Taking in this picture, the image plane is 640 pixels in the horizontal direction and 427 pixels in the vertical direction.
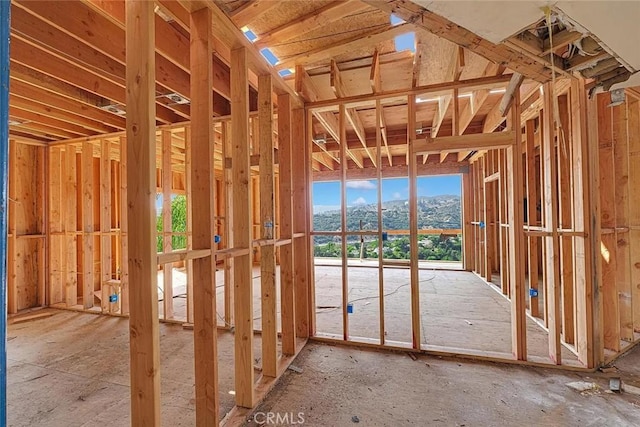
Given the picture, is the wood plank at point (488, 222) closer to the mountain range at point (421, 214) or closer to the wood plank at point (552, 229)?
the mountain range at point (421, 214)

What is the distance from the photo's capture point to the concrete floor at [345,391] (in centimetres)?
193

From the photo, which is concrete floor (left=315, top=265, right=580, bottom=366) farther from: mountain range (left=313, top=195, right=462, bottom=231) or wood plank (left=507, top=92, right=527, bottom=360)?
mountain range (left=313, top=195, right=462, bottom=231)

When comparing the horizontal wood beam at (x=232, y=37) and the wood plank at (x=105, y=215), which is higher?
the horizontal wood beam at (x=232, y=37)

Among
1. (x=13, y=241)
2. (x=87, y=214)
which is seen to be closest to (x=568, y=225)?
(x=87, y=214)

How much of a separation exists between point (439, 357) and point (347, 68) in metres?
3.26

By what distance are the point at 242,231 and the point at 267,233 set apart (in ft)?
1.34

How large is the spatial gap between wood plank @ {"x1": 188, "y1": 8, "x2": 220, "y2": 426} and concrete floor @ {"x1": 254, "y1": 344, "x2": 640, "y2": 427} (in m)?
0.50

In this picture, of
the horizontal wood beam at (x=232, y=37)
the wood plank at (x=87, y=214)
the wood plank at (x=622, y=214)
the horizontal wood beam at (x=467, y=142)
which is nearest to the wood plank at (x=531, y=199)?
the wood plank at (x=622, y=214)

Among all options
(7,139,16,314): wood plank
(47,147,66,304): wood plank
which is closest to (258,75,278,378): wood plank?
(47,147,66,304): wood plank

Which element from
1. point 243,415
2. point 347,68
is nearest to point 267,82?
point 347,68

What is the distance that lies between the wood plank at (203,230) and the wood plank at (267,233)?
31.1 inches

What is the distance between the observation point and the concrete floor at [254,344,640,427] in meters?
1.90

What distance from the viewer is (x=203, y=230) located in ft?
5.35

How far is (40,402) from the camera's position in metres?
2.15
